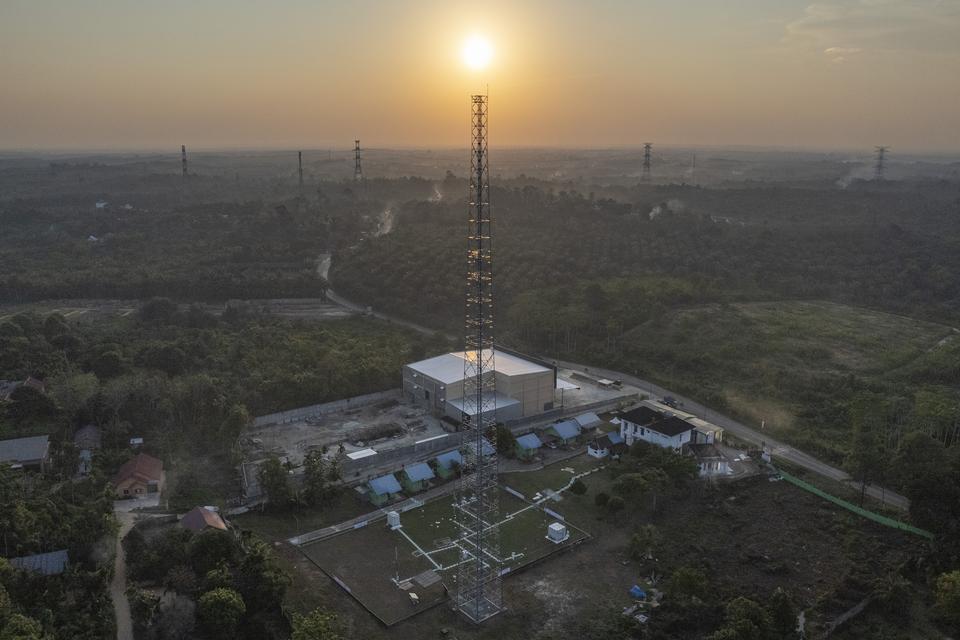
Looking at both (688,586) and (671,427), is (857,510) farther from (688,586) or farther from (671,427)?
(688,586)

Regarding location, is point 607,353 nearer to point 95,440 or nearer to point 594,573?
point 594,573

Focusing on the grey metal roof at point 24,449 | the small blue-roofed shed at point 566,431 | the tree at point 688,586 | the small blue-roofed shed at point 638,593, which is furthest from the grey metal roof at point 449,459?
the grey metal roof at point 24,449

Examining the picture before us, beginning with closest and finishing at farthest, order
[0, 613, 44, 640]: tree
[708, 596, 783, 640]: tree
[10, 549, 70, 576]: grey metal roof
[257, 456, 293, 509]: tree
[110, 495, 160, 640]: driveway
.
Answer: [0, 613, 44, 640]: tree < [708, 596, 783, 640]: tree < [110, 495, 160, 640]: driveway < [10, 549, 70, 576]: grey metal roof < [257, 456, 293, 509]: tree

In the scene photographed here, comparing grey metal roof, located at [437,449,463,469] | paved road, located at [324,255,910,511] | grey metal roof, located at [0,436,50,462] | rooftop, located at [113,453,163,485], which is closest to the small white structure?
grey metal roof, located at [437,449,463,469]

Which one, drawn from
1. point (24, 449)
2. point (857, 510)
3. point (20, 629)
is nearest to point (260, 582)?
point (20, 629)

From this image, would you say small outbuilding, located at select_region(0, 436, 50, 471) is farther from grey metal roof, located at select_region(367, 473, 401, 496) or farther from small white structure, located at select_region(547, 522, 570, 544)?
small white structure, located at select_region(547, 522, 570, 544)

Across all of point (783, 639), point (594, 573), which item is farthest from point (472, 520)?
point (783, 639)
